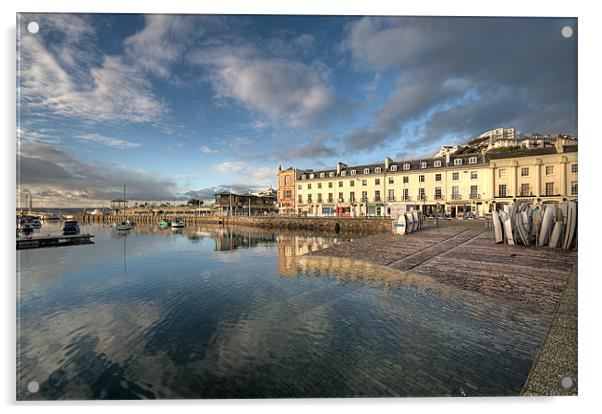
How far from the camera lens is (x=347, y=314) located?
4.00 meters

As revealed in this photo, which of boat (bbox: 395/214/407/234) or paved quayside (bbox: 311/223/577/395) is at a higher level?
boat (bbox: 395/214/407/234)

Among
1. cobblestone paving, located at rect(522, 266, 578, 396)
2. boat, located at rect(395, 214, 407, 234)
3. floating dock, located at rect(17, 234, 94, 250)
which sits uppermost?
boat, located at rect(395, 214, 407, 234)

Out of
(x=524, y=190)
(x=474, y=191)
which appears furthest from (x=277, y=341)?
(x=474, y=191)

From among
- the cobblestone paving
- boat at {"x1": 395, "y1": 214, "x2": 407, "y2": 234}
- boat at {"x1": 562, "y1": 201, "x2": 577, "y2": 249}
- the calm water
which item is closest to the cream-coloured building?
boat at {"x1": 395, "y1": 214, "x2": 407, "y2": 234}

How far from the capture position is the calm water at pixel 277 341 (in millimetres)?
2484

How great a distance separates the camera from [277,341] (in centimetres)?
325

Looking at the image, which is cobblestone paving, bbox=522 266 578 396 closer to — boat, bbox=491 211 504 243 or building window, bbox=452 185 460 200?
boat, bbox=491 211 504 243

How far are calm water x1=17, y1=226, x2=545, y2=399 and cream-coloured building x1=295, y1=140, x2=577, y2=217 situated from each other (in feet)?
60.1

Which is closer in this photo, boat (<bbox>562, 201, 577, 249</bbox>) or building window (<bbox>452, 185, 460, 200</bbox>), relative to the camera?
boat (<bbox>562, 201, 577, 249</bbox>)

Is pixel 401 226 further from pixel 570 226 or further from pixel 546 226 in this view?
pixel 570 226

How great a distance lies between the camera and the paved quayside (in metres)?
2.39

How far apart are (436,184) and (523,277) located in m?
23.9
